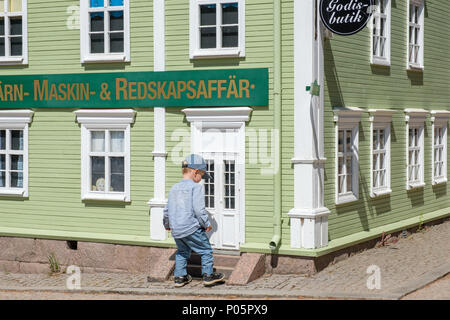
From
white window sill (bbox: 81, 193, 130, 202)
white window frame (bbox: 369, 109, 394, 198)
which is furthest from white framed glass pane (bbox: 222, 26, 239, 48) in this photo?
white window sill (bbox: 81, 193, 130, 202)

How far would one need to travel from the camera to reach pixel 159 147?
1627cm

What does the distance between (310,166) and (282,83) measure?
1.62 meters

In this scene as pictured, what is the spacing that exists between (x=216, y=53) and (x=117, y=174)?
333cm

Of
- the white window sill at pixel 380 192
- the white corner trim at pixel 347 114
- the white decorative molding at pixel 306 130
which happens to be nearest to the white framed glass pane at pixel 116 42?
the white decorative molding at pixel 306 130

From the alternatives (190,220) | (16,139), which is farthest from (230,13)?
(16,139)

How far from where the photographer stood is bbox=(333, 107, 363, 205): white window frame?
630 inches

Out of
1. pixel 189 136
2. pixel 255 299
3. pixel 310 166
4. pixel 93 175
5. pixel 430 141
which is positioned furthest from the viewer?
pixel 430 141

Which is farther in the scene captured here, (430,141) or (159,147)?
(430,141)

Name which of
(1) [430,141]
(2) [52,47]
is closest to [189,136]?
(2) [52,47]

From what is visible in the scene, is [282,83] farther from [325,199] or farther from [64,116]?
[64,116]

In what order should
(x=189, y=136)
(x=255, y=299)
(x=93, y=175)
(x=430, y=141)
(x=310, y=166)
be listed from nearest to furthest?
(x=255, y=299) → (x=310, y=166) → (x=189, y=136) → (x=93, y=175) → (x=430, y=141)

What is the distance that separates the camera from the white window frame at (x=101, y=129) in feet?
54.4

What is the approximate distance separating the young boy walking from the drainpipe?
1.48 m

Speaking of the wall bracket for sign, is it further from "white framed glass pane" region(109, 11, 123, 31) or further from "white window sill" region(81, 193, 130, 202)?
"white window sill" region(81, 193, 130, 202)
